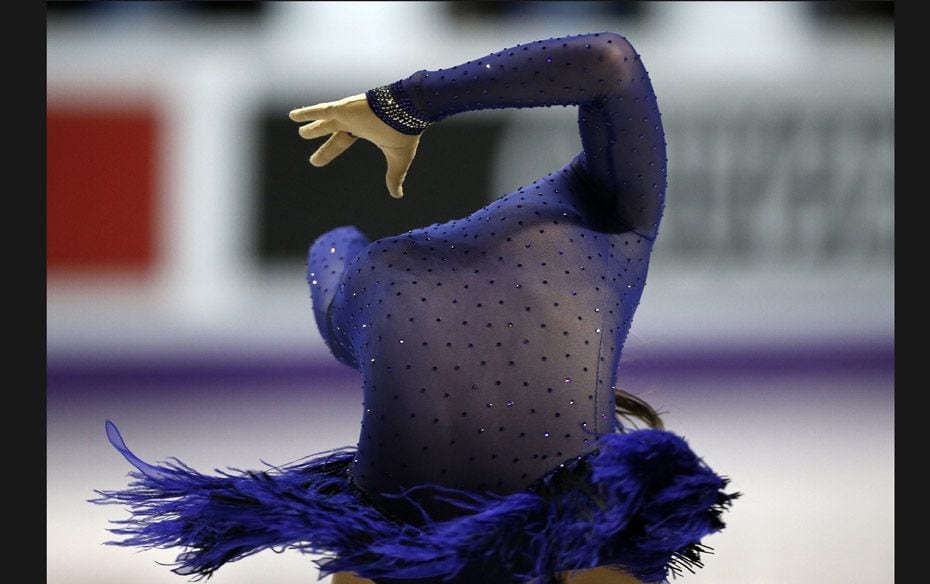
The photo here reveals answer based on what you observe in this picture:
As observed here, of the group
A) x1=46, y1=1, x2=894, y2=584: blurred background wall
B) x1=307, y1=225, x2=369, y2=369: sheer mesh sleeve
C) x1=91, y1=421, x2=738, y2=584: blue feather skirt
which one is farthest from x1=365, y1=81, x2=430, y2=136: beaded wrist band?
x1=46, y1=1, x2=894, y2=584: blurred background wall

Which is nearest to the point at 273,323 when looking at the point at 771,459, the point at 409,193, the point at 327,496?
the point at 409,193

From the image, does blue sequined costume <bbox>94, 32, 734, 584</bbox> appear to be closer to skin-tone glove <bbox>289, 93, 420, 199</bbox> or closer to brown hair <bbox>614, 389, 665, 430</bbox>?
skin-tone glove <bbox>289, 93, 420, 199</bbox>

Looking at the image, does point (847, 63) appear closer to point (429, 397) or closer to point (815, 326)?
point (815, 326)

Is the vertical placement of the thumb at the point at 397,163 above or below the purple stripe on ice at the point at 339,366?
above

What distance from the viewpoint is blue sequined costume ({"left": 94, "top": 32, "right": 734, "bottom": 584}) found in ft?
4.31

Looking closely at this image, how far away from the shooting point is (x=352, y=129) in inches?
61.1

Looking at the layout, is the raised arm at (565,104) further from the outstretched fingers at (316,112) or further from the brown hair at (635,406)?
the brown hair at (635,406)

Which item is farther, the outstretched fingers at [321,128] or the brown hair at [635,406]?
the brown hair at [635,406]

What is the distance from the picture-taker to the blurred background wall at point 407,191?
3.30 meters

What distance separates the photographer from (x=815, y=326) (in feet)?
11.6

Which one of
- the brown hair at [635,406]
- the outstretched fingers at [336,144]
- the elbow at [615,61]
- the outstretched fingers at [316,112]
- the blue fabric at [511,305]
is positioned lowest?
the brown hair at [635,406]

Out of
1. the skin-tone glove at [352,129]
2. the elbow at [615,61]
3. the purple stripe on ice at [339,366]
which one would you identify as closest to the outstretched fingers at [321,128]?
the skin-tone glove at [352,129]

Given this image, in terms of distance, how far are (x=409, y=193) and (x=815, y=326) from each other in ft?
4.39

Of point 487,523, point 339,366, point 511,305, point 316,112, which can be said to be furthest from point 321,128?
point 339,366
